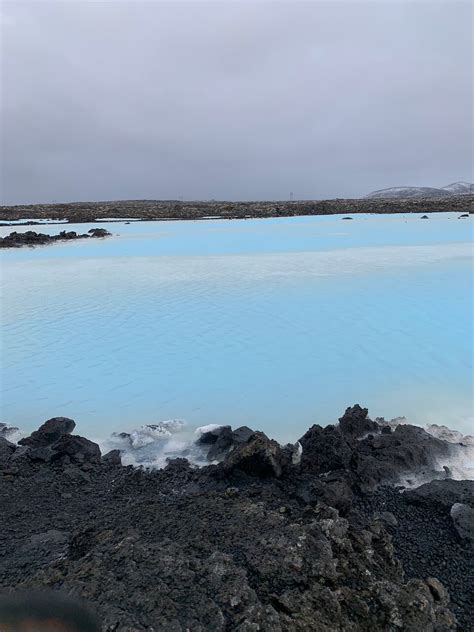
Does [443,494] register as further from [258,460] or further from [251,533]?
[251,533]

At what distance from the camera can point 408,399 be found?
4.32 meters

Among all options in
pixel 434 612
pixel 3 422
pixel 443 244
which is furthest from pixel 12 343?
pixel 443 244

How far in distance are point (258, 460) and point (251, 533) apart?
0.78 metres

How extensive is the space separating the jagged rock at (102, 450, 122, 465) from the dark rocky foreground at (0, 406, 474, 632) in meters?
0.01

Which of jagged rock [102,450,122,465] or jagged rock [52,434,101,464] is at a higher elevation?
jagged rock [52,434,101,464]

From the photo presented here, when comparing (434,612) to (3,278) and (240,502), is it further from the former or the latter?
(3,278)

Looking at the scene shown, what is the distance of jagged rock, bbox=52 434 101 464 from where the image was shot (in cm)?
321

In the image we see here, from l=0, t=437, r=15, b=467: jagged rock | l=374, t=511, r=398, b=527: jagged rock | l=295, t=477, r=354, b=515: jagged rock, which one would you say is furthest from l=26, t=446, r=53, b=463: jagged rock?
l=374, t=511, r=398, b=527: jagged rock

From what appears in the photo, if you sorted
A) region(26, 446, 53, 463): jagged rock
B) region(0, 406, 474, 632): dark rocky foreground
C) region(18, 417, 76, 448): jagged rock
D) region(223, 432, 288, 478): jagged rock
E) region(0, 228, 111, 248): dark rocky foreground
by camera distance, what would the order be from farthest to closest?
region(0, 228, 111, 248): dark rocky foreground < region(18, 417, 76, 448): jagged rock < region(26, 446, 53, 463): jagged rock < region(223, 432, 288, 478): jagged rock < region(0, 406, 474, 632): dark rocky foreground

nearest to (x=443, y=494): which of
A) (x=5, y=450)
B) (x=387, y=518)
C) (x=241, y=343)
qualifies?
(x=387, y=518)

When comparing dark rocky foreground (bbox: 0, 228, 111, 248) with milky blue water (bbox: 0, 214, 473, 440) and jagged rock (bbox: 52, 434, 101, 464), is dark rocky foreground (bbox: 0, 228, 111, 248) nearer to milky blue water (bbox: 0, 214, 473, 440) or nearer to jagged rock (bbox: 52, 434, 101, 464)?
milky blue water (bbox: 0, 214, 473, 440)

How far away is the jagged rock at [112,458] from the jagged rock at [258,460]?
2.59 ft

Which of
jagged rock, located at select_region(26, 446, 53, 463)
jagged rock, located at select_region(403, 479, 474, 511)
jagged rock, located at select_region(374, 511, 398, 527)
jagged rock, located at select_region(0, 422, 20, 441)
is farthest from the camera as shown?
jagged rock, located at select_region(0, 422, 20, 441)

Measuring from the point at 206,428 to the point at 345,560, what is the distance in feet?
6.18
